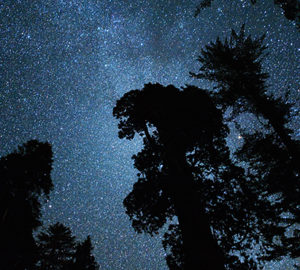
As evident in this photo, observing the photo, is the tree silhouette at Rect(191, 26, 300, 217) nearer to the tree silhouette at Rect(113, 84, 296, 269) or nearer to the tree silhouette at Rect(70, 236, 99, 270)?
the tree silhouette at Rect(113, 84, 296, 269)

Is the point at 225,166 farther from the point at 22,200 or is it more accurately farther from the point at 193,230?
the point at 22,200

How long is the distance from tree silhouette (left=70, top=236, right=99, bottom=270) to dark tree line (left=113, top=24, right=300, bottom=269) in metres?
16.2

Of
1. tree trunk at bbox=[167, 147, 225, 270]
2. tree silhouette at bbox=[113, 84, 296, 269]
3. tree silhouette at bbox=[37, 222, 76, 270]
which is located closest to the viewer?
tree trunk at bbox=[167, 147, 225, 270]

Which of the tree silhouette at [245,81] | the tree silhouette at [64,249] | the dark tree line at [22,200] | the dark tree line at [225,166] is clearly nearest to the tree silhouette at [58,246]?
the tree silhouette at [64,249]

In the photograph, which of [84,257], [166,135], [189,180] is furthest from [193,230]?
[84,257]

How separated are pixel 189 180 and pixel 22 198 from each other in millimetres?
12223

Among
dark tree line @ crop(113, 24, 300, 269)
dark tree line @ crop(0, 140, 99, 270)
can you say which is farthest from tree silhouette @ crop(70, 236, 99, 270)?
dark tree line @ crop(113, 24, 300, 269)

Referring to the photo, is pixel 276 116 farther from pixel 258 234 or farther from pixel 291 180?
pixel 258 234

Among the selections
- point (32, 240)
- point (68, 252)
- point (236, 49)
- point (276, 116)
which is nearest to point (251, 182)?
point (276, 116)

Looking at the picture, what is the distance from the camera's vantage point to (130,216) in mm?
11742

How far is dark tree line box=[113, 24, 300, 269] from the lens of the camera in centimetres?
938

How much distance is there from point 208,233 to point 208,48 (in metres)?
9.68

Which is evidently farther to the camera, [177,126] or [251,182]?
[177,126]

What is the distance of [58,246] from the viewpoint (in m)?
22.8
